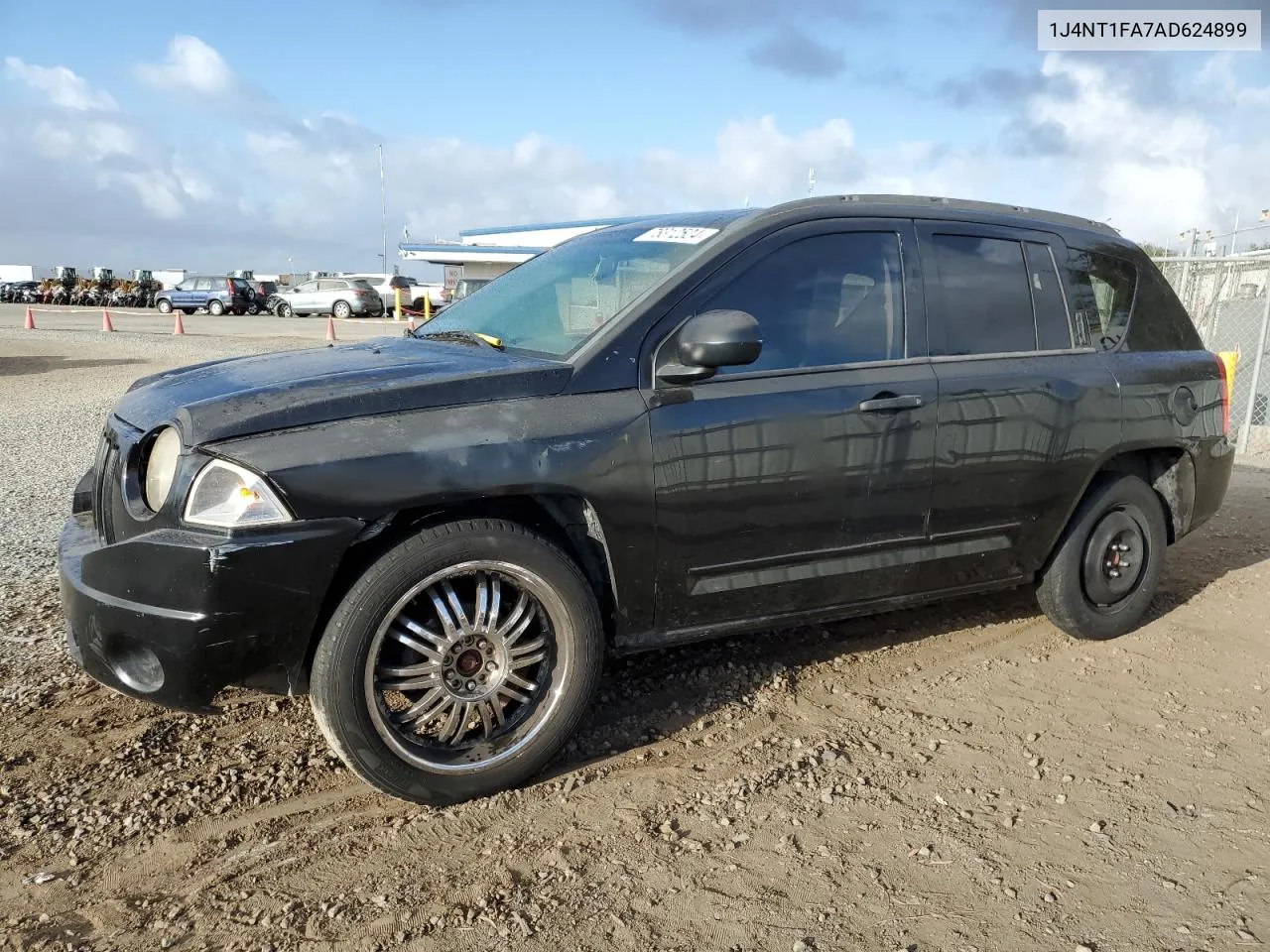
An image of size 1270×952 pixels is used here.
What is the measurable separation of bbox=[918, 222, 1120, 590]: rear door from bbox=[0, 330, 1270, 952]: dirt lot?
0.60 meters

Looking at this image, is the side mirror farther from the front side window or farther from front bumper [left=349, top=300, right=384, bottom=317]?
front bumper [left=349, top=300, right=384, bottom=317]

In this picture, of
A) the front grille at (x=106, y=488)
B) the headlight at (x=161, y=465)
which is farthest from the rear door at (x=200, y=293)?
the headlight at (x=161, y=465)

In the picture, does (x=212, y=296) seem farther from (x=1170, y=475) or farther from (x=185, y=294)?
(x=1170, y=475)

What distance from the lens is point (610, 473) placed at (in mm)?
3135

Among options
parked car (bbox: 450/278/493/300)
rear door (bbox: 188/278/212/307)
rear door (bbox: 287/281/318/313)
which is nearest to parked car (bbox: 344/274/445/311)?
rear door (bbox: 287/281/318/313)

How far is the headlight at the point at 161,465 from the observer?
2.87 meters

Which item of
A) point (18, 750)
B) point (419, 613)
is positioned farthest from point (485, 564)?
point (18, 750)

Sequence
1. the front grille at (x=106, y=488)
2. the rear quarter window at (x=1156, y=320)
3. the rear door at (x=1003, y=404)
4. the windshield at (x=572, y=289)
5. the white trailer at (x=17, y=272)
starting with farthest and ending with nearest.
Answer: the white trailer at (x=17, y=272), the rear quarter window at (x=1156, y=320), the rear door at (x=1003, y=404), the windshield at (x=572, y=289), the front grille at (x=106, y=488)

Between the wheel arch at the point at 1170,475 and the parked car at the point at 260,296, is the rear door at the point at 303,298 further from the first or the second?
the wheel arch at the point at 1170,475

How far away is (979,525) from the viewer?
13.0 feet

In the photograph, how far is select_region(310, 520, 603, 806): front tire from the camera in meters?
2.84

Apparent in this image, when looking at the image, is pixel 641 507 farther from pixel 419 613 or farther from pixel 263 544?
pixel 263 544

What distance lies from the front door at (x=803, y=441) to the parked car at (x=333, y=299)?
117ft

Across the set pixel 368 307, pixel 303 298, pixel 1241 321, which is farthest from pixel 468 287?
pixel 303 298
